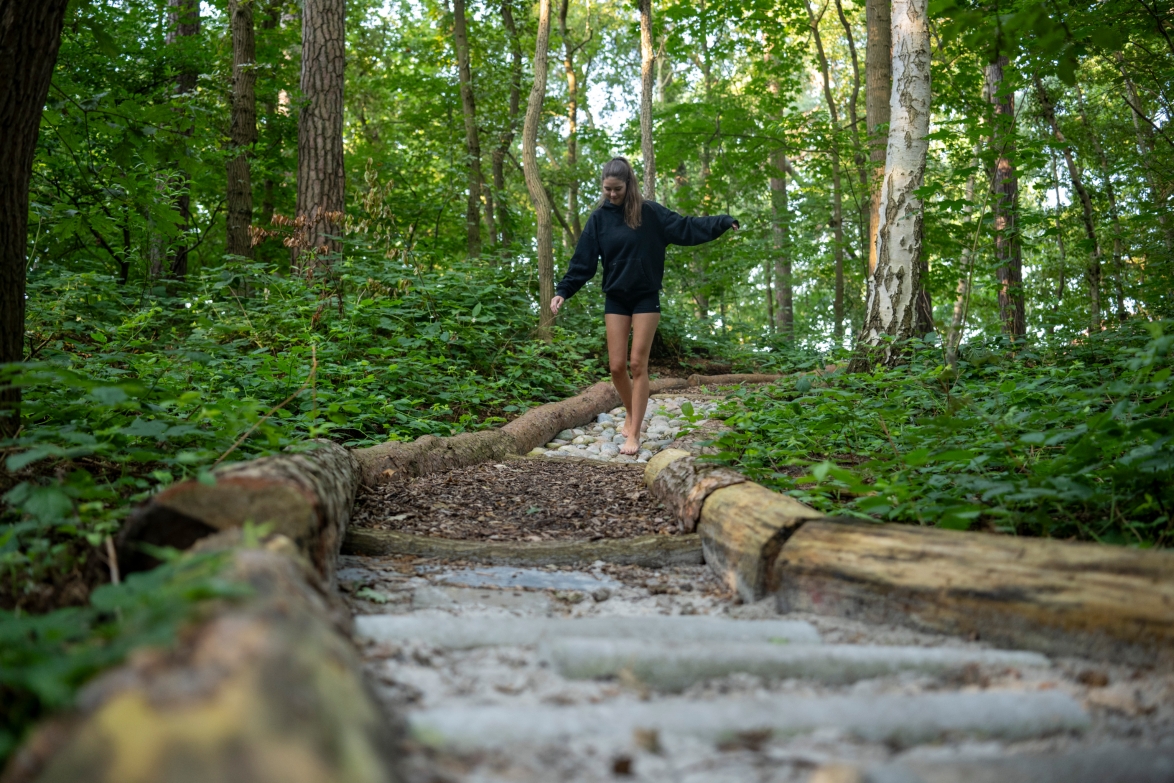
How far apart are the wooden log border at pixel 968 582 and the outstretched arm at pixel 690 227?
3.49m

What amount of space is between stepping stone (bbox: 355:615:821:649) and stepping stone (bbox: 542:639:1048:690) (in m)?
0.17

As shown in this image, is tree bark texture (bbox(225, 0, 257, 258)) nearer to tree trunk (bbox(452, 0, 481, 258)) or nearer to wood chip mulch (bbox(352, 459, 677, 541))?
tree trunk (bbox(452, 0, 481, 258))

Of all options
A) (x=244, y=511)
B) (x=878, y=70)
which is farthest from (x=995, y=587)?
(x=878, y=70)

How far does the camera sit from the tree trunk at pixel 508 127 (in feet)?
47.3

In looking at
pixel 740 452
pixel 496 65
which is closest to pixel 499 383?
pixel 740 452

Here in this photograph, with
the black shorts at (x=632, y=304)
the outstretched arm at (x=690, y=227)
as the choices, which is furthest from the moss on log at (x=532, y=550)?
the outstretched arm at (x=690, y=227)

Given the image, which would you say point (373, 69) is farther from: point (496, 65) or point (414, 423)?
point (414, 423)

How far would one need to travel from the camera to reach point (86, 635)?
Answer: 163cm

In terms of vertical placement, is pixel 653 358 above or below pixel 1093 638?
above

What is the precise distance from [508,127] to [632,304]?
9.71 metres

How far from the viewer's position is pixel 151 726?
1019 millimetres

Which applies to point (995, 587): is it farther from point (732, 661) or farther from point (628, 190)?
point (628, 190)

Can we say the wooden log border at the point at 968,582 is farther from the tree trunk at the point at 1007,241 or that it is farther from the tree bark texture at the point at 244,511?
the tree trunk at the point at 1007,241

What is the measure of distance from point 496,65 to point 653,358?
6617 mm
